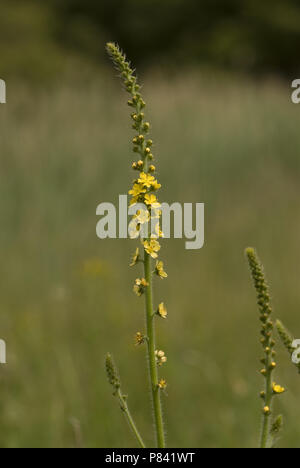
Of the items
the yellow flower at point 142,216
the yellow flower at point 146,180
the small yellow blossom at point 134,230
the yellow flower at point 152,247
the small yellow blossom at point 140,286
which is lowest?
the small yellow blossom at point 140,286

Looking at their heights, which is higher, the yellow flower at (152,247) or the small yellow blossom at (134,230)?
the small yellow blossom at (134,230)

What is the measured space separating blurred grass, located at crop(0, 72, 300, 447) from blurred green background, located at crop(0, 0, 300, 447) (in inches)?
0.7

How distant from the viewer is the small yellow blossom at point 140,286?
187 cm

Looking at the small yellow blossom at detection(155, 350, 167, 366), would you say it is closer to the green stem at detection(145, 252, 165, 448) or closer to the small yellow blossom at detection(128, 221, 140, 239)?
the green stem at detection(145, 252, 165, 448)

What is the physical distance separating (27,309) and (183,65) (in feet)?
67.3

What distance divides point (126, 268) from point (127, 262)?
21 centimetres

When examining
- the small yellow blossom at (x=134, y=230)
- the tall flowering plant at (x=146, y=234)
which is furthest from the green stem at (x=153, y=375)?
the small yellow blossom at (x=134, y=230)

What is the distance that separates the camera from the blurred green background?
4.48 meters

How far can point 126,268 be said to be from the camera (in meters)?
7.09

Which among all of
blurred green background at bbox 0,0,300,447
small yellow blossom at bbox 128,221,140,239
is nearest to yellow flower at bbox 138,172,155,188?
small yellow blossom at bbox 128,221,140,239

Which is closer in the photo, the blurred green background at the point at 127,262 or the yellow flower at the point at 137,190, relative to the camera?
the yellow flower at the point at 137,190

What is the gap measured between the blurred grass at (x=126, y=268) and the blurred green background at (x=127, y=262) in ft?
0.06

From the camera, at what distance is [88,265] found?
531 cm

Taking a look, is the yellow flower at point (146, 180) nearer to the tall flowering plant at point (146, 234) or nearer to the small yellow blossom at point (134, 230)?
the tall flowering plant at point (146, 234)
